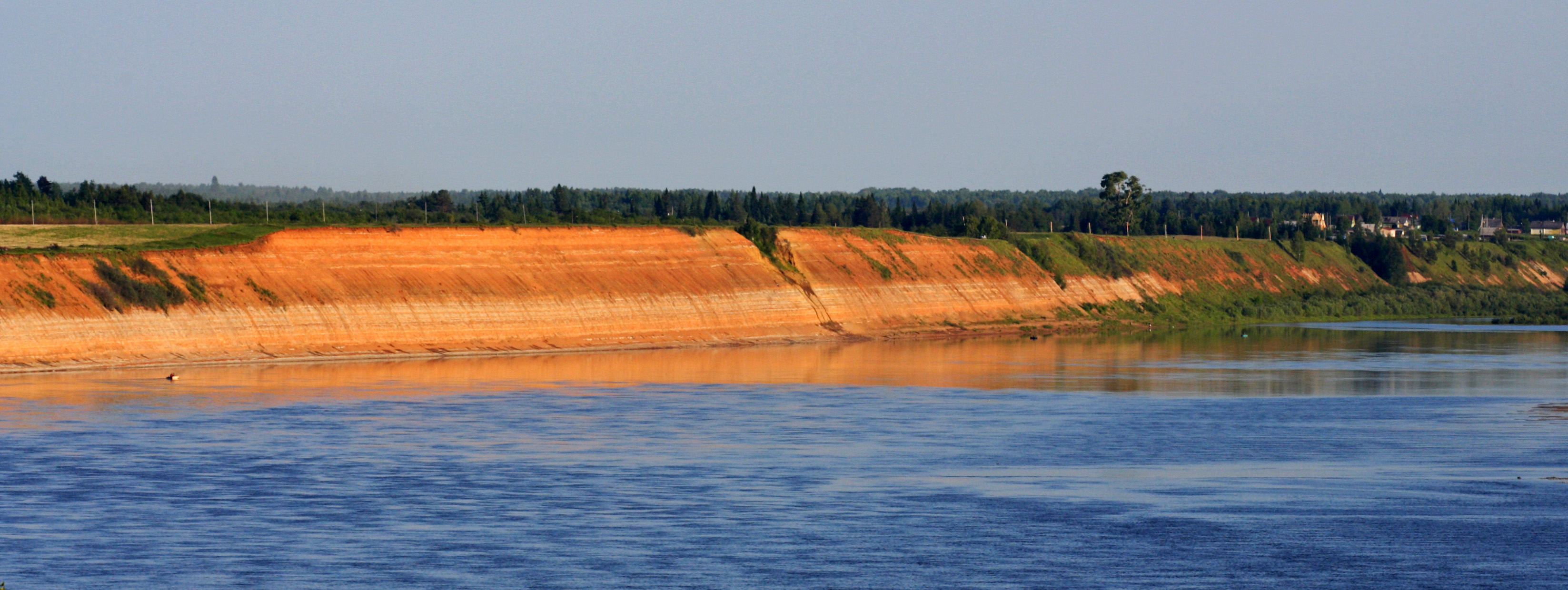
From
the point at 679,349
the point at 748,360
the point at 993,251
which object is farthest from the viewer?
the point at 993,251

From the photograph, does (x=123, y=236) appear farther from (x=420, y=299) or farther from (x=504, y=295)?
(x=504, y=295)

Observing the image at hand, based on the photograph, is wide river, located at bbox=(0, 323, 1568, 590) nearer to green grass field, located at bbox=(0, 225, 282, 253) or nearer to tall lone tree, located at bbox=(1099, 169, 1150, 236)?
green grass field, located at bbox=(0, 225, 282, 253)

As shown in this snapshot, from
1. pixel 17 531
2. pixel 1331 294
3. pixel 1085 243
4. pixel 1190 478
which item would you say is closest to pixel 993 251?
pixel 1085 243

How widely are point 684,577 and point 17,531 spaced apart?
11528mm

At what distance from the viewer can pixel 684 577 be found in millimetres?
23828

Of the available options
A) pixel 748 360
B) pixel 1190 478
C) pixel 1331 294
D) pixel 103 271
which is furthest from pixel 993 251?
pixel 1190 478

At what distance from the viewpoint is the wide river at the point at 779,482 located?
80.5 ft

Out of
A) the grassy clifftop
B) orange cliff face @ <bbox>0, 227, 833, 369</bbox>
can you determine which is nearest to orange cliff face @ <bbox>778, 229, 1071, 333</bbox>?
orange cliff face @ <bbox>0, 227, 833, 369</bbox>

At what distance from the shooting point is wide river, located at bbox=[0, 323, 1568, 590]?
80.5 ft

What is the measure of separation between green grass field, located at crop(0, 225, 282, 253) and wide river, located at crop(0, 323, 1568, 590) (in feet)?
65.1

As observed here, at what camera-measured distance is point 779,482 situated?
1304 inches

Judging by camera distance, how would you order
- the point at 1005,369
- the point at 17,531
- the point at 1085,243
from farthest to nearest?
the point at 1085,243 < the point at 1005,369 < the point at 17,531

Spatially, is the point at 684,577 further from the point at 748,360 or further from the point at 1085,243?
the point at 1085,243

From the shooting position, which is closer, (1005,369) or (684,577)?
(684,577)
